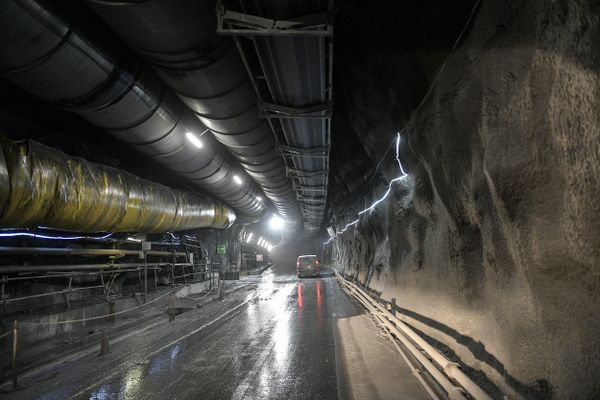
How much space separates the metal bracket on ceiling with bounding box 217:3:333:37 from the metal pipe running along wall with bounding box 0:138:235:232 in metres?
4.11

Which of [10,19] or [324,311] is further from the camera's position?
[324,311]

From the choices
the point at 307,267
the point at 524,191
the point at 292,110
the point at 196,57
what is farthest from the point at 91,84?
the point at 307,267

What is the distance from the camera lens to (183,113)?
28.3ft

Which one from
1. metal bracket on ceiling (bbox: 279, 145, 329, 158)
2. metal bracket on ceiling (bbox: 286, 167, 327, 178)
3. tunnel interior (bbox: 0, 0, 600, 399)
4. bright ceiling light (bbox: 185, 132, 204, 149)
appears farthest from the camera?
metal bracket on ceiling (bbox: 286, 167, 327, 178)

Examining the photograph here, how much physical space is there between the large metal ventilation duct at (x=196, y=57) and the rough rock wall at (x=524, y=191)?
347 centimetres

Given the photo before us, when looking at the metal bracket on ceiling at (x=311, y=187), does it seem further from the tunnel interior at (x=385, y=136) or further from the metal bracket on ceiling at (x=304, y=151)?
the metal bracket on ceiling at (x=304, y=151)

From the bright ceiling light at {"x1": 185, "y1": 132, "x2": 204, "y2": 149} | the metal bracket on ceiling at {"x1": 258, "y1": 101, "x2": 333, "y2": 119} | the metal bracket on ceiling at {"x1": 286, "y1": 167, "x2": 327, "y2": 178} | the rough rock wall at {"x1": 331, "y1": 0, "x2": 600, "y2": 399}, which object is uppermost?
the bright ceiling light at {"x1": 185, "y1": 132, "x2": 204, "y2": 149}

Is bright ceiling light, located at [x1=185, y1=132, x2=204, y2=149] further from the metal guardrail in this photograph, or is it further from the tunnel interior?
the metal guardrail

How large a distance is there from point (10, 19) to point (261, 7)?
293 centimetres

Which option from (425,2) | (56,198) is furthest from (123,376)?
(425,2)

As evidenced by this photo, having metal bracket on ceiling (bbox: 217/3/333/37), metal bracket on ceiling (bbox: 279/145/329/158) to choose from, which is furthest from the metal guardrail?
metal bracket on ceiling (bbox: 279/145/329/158)

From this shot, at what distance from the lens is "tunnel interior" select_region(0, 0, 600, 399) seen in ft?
9.11

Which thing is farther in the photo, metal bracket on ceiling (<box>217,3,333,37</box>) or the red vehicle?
the red vehicle

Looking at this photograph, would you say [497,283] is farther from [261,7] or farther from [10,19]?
[10,19]
